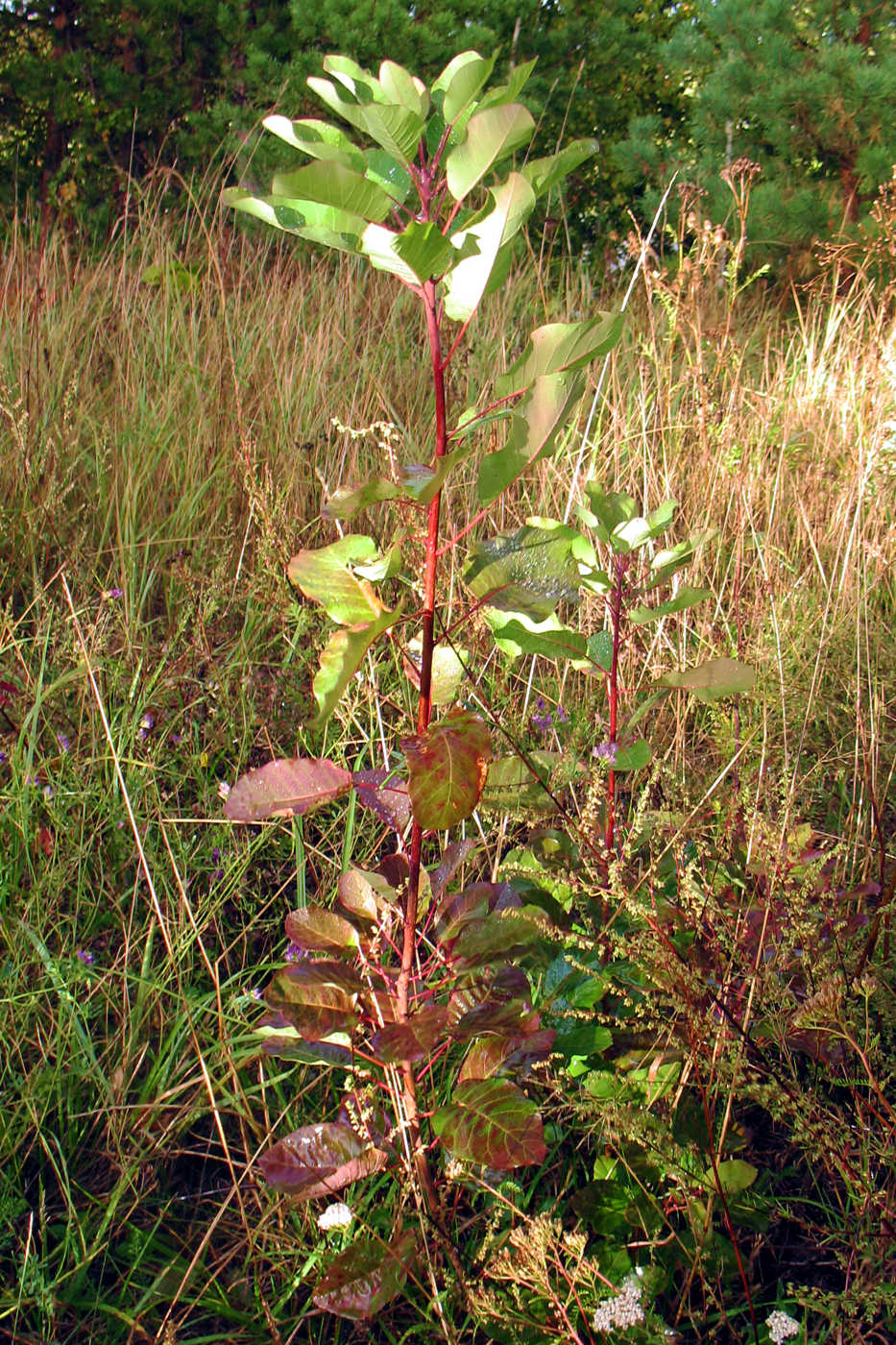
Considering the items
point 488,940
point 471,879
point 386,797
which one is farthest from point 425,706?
point 471,879

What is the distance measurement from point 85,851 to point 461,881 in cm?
57

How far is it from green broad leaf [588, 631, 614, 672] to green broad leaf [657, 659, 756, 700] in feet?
0.38

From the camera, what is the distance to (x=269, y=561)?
5.96 feet

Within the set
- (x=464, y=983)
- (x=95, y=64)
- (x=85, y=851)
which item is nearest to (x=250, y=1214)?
(x=464, y=983)

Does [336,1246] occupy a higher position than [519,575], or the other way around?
[519,575]

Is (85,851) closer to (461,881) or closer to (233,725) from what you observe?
(233,725)

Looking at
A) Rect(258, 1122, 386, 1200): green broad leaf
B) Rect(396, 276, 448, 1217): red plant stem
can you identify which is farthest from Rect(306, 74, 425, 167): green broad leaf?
Rect(258, 1122, 386, 1200): green broad leaf

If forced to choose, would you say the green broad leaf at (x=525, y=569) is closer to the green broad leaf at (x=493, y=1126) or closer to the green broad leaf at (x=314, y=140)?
the green broad leaf at (x=314, y=140)

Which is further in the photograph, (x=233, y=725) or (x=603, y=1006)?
(x=233, y=725)

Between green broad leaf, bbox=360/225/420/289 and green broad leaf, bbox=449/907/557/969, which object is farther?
green broad leaf, bbox=449/907/557/969

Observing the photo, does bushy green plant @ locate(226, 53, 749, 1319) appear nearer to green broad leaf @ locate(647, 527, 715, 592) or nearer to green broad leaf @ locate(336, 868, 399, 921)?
green broad leaf @ locate(336, 868, 399, 921)

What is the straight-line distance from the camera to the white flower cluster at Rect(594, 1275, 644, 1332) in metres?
0.95

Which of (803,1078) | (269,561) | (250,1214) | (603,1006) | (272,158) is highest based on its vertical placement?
(272,158)

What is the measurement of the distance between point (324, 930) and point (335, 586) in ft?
1.20
